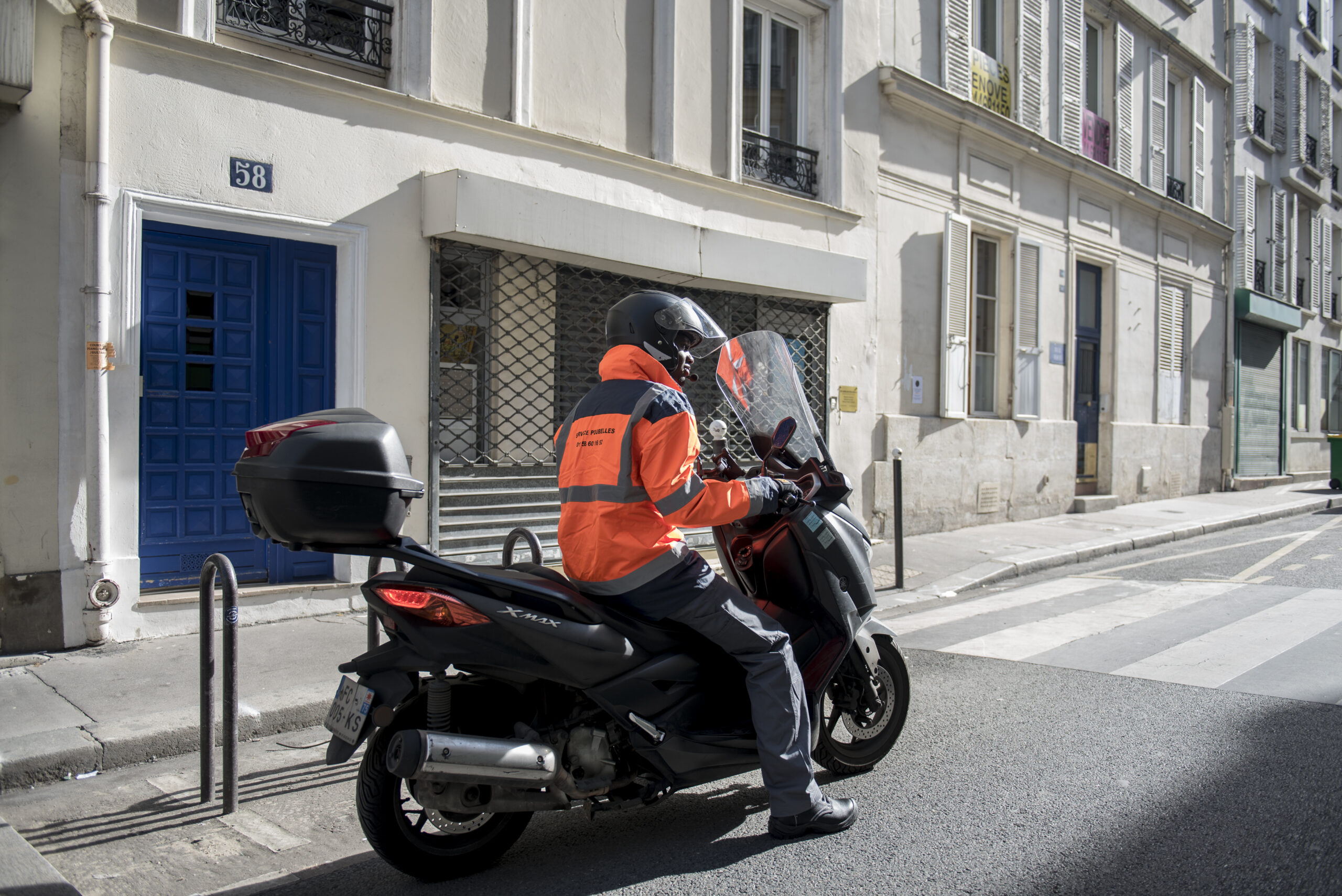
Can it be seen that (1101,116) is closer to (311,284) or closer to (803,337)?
(803,337)

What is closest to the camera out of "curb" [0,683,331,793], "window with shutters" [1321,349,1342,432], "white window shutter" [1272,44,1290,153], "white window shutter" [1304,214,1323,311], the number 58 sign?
"curb" [0,683,331,793]

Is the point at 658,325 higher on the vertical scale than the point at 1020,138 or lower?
lower

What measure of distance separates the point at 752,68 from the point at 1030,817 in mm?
8898

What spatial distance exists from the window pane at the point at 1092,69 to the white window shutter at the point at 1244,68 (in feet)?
18.3

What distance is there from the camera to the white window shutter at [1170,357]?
680 inches

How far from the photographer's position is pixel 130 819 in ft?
11.7

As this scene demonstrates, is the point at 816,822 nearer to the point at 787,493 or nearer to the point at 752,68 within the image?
the point at 787,493

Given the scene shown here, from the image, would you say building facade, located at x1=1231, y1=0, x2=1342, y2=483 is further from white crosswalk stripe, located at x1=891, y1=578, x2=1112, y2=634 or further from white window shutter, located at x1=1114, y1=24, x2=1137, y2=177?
white crosswalk stripe, located at x1=891, y1=578, x2=1112, y2=634

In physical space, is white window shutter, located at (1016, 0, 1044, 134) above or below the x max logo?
above

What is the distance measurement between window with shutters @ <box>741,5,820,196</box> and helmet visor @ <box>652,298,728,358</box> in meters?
7.20

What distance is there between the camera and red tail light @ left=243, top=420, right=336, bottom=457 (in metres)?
2.71

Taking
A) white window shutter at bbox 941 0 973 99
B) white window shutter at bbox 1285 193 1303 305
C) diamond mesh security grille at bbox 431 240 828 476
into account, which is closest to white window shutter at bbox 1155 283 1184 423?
white window shutter at bbox 1285 193 1303 305

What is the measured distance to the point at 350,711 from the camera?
2723mm

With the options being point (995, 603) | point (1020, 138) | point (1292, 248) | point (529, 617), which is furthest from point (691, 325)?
point (1292, 248)
